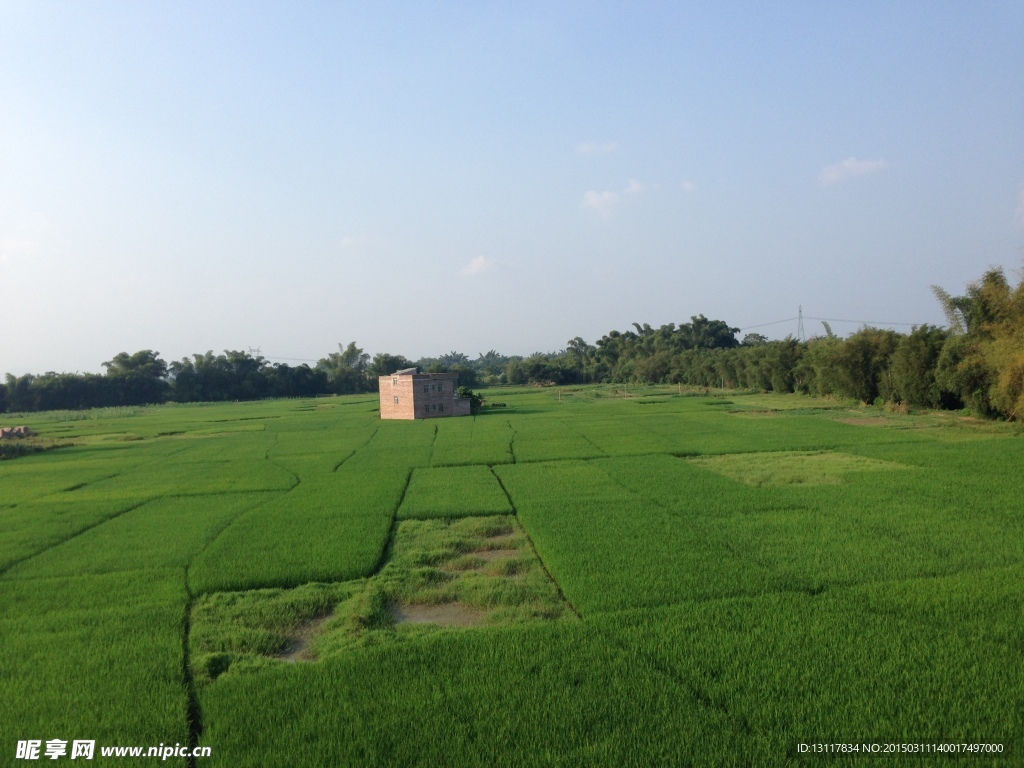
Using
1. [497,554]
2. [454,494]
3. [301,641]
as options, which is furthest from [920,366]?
[301,641]

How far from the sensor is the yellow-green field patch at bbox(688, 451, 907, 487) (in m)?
12.5

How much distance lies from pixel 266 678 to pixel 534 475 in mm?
9479

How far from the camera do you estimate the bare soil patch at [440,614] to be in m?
6.24

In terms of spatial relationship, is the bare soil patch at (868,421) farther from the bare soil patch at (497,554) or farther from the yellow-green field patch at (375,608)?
the yellow-green field patch at (375,608)

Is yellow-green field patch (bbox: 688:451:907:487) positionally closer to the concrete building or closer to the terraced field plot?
the terraced field plot

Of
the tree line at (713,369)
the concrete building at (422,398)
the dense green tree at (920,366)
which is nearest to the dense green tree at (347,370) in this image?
the tree line at (713,369)

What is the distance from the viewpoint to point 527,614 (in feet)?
20.6

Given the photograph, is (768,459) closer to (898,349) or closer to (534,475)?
(534,475)

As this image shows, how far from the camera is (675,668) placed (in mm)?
4898

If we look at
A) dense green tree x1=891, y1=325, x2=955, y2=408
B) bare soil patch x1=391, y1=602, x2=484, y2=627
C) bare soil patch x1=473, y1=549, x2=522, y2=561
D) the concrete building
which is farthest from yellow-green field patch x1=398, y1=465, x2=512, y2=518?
dense green tree x1=891, y1=325, x2=955, y2=408

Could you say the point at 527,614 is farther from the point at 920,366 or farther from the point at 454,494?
the point at 920,366

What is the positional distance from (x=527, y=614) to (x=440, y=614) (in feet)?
2.94

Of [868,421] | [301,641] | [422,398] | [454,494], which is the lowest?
[301,641]

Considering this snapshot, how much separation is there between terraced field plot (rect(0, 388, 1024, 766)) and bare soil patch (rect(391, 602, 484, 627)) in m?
0.03
